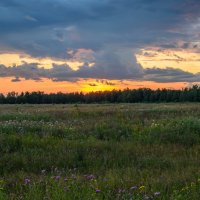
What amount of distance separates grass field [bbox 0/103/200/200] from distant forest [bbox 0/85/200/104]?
4480 inches

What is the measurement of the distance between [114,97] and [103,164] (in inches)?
5422

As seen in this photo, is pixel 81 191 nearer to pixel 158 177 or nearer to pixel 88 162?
pixel 158 177

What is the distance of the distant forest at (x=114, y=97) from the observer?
13148 cm

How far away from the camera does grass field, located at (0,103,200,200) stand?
6.71 m

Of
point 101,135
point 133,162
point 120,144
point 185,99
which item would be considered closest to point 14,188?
point 133,162

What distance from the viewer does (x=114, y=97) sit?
148m

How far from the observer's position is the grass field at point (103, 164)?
671cm

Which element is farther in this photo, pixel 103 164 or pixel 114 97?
pixel 114 97

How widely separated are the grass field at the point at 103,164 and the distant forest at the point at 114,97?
113791 millimetres

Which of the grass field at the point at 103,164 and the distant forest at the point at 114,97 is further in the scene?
the distant forest at the point at 114,97

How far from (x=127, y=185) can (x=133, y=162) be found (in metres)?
2.75

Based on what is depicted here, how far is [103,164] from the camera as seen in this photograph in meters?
10.4

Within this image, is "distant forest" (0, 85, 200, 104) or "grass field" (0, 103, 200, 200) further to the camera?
"distant forest" (0, 85, 200, 104)

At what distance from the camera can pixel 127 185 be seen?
7844mm
